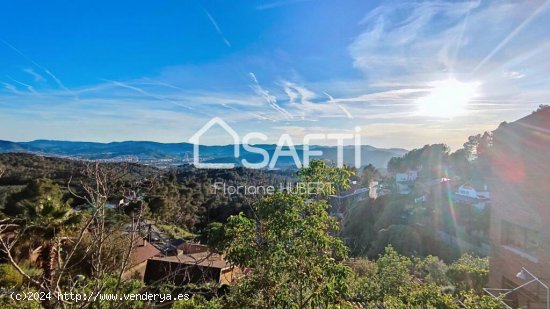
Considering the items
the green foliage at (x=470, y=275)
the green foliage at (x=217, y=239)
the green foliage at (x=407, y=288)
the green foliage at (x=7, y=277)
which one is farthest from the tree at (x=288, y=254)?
the green foliage at (x=470, y=275)

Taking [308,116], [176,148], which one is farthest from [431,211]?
[176,148]

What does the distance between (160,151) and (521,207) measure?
46210 mm

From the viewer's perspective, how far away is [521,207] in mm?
7531

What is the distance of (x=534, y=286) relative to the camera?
681 centimetres

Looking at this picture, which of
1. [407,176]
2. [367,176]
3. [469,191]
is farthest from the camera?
[407,176]

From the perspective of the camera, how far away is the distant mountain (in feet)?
78.8

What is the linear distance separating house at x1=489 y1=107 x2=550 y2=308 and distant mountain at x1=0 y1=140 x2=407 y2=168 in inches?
289

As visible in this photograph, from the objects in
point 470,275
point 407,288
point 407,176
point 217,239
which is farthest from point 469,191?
point 217,239

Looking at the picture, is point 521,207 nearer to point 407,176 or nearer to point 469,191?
point 469,191

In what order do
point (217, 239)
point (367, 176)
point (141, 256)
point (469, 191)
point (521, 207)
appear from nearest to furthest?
point (217, 239) → point (521, 207) → point (141, 256) → point (469, 191) → point (367, 176)

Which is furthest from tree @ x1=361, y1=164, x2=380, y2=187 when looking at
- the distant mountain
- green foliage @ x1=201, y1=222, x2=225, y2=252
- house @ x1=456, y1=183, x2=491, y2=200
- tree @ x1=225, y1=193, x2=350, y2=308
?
green foliage @ x1=201, y1=222, x2=225, y2=252

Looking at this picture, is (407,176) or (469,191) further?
(407,176)

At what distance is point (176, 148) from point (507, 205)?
2110 inches

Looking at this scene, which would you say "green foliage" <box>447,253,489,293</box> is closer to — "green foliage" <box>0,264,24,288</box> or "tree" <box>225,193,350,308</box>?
"tree" <box>225,193,350,308</box>
